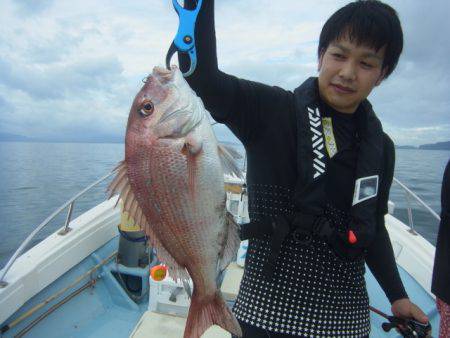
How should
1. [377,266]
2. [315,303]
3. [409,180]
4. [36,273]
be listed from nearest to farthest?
[315,303] → [377,266] → [36,273] → [409,180]

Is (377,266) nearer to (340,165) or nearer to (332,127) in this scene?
(340,165)

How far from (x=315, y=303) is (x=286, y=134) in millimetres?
781

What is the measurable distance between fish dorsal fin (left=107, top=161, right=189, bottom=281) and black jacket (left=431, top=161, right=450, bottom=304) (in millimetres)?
1466

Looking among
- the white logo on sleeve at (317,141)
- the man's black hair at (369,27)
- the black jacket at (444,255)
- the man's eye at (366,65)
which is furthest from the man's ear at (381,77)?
the black jacket at (444,255)

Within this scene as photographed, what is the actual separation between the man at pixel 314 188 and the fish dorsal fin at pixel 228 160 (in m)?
0.20

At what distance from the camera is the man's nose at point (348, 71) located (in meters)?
1.60

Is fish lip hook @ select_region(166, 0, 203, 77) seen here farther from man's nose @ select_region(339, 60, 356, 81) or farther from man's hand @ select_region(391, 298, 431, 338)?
man's hand @ select_region(391, 298, 431, 338)

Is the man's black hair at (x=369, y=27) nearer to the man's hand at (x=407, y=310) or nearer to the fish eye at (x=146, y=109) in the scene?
the fish eye at (x=146, y=109)

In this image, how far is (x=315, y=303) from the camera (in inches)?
62.1

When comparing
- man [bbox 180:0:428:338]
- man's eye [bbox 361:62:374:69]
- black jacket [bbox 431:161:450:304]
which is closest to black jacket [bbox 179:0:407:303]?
man [bbox 180:0:428:338]

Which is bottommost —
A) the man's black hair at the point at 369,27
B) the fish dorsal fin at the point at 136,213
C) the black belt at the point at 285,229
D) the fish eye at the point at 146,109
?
Result: the black belt at the point at 285,229

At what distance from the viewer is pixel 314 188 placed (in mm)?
1564

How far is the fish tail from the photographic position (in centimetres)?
134

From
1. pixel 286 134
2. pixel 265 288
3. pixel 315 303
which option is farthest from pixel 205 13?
pixel 315 303
